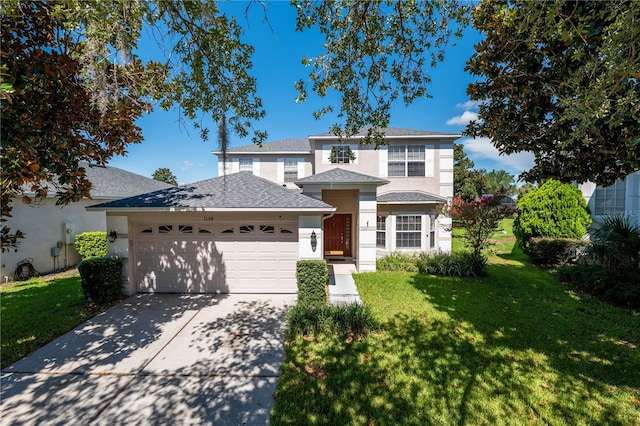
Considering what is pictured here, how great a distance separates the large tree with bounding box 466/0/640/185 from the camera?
2949mm

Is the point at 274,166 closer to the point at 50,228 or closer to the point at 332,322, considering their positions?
the point at 50,228

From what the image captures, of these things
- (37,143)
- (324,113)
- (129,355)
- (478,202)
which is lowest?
(129,355)

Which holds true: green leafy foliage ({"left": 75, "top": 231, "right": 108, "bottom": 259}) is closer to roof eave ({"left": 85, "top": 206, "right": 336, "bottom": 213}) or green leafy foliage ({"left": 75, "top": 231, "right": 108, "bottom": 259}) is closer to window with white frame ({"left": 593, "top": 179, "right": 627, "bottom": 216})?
roof eave ({"left": 85, "top": 206, "right": 336, "bottom": 213})

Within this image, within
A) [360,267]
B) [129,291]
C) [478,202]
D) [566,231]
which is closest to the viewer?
[129,291]

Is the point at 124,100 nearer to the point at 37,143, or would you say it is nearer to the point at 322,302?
the point at 37,143

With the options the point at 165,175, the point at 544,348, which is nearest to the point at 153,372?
the point at 544,348

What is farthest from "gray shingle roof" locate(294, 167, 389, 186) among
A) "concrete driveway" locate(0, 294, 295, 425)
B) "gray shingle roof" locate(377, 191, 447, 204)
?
"concrete driveway" locate(0, 294, 295, 425)

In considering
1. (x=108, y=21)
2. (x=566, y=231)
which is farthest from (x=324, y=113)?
(x=566, y=231)

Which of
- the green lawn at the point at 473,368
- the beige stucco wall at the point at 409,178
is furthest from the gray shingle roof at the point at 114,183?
the green lawn at the point at 473,368

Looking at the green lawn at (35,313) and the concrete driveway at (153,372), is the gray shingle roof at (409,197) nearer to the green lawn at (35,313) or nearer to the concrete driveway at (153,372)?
the concrete driveway at (153,372)

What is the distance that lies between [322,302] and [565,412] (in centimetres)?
471

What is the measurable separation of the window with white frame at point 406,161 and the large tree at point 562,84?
7832 mm

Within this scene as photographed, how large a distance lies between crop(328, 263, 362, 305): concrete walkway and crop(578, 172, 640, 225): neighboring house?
11.0 metres

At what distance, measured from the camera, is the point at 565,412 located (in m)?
3.38
